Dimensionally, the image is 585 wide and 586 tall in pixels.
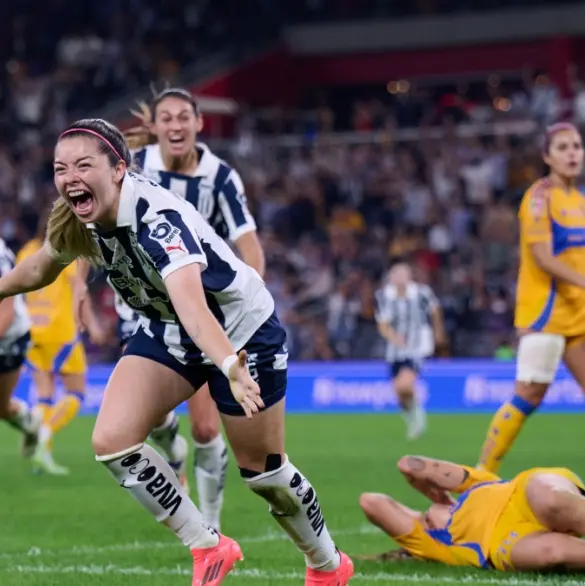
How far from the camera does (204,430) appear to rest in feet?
25.6

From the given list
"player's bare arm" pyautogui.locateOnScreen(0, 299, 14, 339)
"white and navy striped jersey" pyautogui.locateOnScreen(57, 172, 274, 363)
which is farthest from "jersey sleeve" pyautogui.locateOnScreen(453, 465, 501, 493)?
"player's bare arm" pyautogui.locateOnScreen(0, 299, 14, 339)

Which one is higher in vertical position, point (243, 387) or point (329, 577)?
point (243, 387)

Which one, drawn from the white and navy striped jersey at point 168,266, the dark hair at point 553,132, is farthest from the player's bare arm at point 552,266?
the white and navy striped jersey at point 168,266

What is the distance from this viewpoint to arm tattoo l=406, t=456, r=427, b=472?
6918mm

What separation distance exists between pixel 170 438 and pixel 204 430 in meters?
0.76

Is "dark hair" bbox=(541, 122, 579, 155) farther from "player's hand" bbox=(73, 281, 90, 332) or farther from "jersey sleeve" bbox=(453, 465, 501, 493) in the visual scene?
"player's hand" bbox=(73, 281, 90, 332)

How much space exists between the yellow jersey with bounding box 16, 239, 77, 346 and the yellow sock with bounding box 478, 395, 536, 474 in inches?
223

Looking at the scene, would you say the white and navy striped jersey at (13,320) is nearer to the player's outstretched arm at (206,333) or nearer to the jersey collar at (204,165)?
the jersey collar at (204,165)

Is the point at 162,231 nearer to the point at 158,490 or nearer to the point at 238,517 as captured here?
the point at 158,490

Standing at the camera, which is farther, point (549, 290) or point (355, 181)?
point (355, 181)

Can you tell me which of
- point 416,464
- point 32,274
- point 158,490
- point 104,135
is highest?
point 104,135

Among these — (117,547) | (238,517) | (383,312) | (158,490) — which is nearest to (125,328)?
(117,547)

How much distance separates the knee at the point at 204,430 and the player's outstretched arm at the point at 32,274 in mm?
2082

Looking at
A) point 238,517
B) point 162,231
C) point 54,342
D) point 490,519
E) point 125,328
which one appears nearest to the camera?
point 162,231
